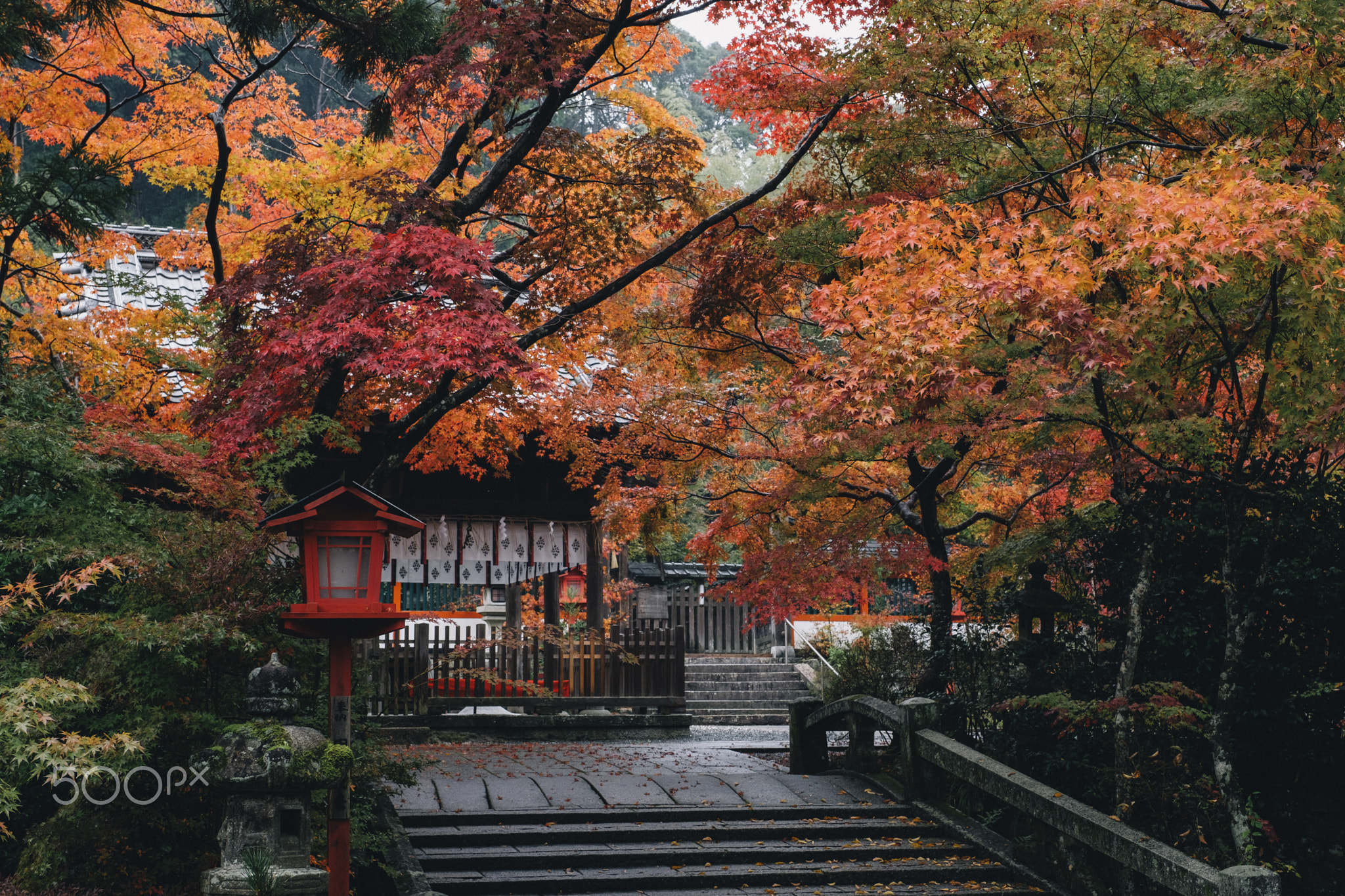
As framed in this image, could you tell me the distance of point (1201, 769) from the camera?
8.15 metres

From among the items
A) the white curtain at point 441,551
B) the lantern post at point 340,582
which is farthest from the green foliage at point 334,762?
the white curtain at point 441,551

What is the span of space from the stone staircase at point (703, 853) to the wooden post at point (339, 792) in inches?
52.8

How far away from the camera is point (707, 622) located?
22.8 meters

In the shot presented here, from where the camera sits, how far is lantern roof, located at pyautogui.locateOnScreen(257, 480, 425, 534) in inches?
243

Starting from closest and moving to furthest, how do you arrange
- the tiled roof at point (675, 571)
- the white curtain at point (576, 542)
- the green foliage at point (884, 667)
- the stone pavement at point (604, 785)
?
the stone pavement at point (604, 785), the green foliage at point (884, 667), the white curtain at point (576, 542), the tiled roof at point (675, 571)

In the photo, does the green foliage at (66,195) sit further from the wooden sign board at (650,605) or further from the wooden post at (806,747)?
the wooden sign board at (650,605)

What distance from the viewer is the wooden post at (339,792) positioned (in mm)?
5926

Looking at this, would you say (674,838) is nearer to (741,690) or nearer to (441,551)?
(441,551)

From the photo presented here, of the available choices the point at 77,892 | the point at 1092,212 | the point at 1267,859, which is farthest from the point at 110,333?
the point at 1267,859

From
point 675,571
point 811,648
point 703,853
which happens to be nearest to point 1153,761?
point 703,853

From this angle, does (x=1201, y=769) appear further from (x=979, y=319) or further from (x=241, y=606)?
(x=241, y=606)

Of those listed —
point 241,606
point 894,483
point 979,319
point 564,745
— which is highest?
point 979,319

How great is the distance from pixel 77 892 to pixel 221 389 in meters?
4.37

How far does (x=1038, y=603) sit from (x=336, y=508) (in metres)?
6.44
